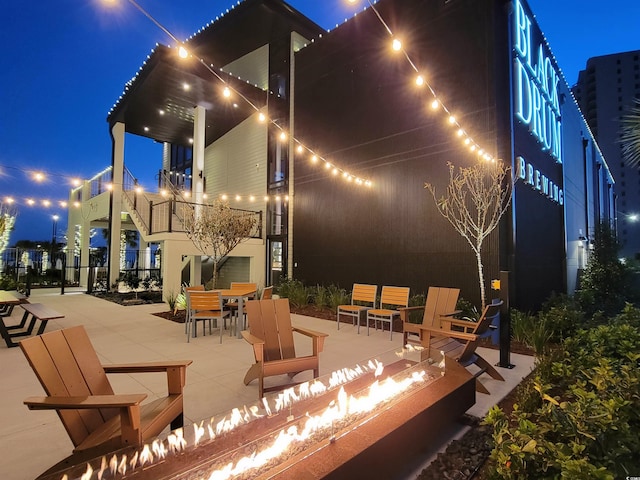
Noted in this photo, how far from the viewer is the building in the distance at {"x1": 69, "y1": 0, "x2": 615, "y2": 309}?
7.38 metres

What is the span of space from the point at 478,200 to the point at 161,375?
608 cm

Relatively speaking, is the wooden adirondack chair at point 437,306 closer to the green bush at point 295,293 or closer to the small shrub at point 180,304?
the green bush at point 295,293

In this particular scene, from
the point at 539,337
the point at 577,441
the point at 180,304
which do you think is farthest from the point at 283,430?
the point at 180,304

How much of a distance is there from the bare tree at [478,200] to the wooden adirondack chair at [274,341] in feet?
13.8

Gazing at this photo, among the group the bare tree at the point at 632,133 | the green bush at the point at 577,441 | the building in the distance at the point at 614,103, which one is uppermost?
the building in the distance at the point at 614,103

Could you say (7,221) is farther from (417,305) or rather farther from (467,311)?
(467,311)

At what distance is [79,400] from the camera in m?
1.83

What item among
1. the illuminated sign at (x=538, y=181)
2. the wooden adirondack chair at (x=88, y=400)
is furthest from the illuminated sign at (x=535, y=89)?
the wooden adirondack chair at (x=88, y=400)

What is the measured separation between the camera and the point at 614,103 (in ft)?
177

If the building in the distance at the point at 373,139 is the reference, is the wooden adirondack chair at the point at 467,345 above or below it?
below

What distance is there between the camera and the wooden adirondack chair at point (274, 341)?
10.8 ft

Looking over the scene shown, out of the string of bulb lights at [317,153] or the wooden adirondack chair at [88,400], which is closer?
the wooden adirondack chair at [88,400]

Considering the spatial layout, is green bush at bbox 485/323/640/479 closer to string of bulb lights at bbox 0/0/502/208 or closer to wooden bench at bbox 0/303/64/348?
string of bulb lights at bbox 0/0/502/208

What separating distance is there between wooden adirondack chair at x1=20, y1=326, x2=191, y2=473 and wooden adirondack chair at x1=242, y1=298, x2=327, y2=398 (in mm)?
1011
